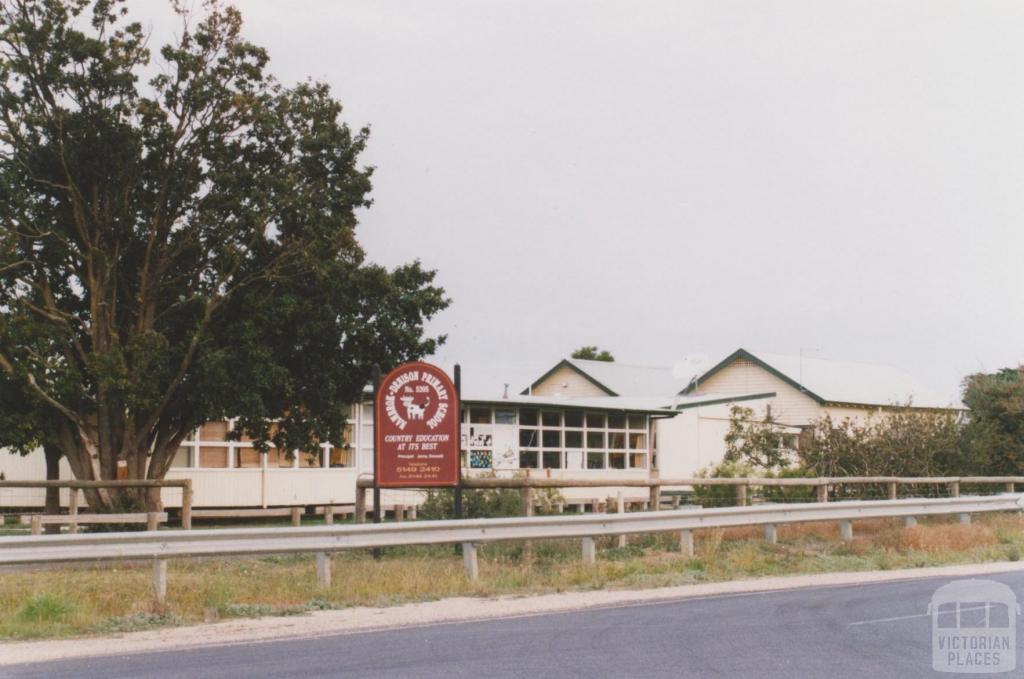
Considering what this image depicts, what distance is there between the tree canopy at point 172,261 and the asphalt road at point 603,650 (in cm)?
1615

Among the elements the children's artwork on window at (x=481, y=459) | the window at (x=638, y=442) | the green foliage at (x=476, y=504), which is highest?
the window at (x=638, y=442)

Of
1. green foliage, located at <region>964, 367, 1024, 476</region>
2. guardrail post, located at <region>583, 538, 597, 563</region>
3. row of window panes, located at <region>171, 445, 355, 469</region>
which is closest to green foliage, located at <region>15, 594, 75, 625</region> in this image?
guardrail post, located at <region>583, 538, 597, 563</region>

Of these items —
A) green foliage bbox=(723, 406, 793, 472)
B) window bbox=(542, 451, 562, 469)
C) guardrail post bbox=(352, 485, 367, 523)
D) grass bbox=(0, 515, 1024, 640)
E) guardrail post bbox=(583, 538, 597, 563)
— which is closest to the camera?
grass bbox=(0, 515, 1024, 640)

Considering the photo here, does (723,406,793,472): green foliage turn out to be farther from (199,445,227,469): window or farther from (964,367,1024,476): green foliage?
(199,445,227,469): window

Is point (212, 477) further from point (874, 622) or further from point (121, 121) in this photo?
point (874, 622)

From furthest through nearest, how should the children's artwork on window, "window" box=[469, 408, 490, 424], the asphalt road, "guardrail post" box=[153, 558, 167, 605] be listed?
"window" box=[469, 408, 490, 424] < the children's artwork on window < "guardrail post" box=[153, 558, 167, 605] < the asphalt road

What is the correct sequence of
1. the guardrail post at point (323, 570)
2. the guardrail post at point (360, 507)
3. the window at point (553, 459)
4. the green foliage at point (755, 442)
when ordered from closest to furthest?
the guardrail post at point (323, 570), the guardrail post at point (360, 507), the window at point (553, 459), the green foliage at point (755, 442)

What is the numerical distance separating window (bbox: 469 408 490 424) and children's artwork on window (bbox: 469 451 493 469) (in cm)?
91

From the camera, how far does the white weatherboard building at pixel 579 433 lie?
33.5 meters

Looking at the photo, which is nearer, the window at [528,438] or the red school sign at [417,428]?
the red school sign at [417,428]

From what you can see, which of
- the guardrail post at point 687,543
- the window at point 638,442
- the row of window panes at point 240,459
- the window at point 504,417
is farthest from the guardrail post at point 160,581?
the window at point 638,442

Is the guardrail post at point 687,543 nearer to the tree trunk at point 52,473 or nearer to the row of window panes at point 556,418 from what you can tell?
the tree trunk at point 52,473

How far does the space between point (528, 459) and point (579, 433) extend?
93.6 inches

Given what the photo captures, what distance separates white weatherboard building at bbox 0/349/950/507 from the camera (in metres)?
33.5
